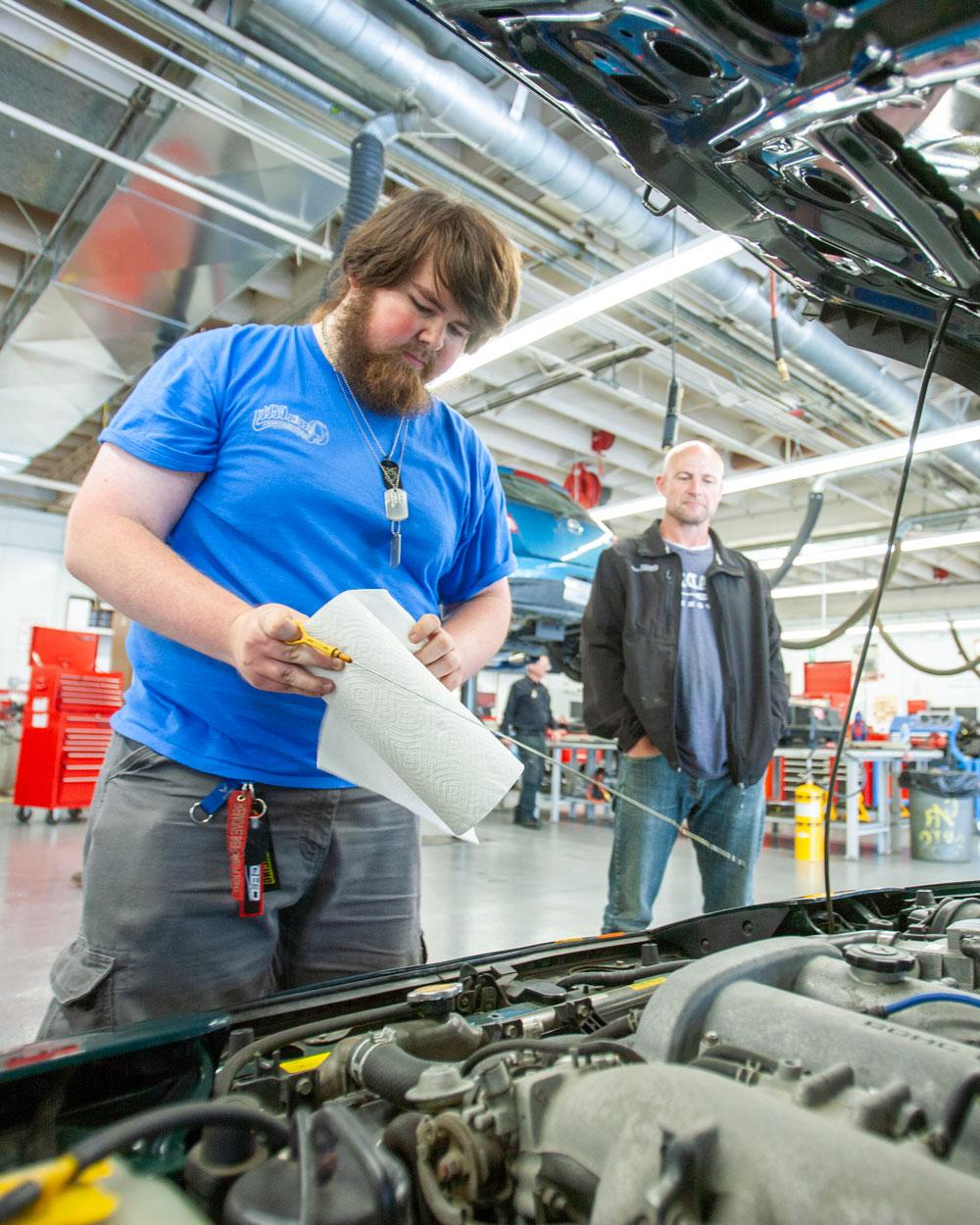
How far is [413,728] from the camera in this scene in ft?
2.54

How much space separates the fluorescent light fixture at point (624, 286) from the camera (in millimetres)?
3561

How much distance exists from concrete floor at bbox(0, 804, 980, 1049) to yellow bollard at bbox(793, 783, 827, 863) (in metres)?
0.14

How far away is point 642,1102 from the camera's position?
0.45 metres

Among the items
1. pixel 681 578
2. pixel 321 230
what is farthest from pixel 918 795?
pixel 321 230

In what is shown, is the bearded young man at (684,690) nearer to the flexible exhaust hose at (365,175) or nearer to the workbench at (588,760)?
the flexible exhaust hose at (365,175)

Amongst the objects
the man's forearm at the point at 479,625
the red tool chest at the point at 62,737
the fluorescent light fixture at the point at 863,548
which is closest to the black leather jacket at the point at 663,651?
the man's forearm at the point at 479,625

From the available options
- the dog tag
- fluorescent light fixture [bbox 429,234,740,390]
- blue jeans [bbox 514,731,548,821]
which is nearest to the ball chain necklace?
the dog tag

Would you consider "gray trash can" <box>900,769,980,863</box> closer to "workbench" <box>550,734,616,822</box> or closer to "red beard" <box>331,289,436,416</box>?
"workbench" <box>550,734,616,822</box>

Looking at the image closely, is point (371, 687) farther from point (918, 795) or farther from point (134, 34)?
point (918, 795)

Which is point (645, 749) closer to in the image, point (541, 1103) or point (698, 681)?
point (698, 681)

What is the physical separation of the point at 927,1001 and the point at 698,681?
4.43 feet

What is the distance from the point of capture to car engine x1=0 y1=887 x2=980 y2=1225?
39cm

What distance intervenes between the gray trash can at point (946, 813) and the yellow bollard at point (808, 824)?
66cm

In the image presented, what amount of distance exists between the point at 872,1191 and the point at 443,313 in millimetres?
984
